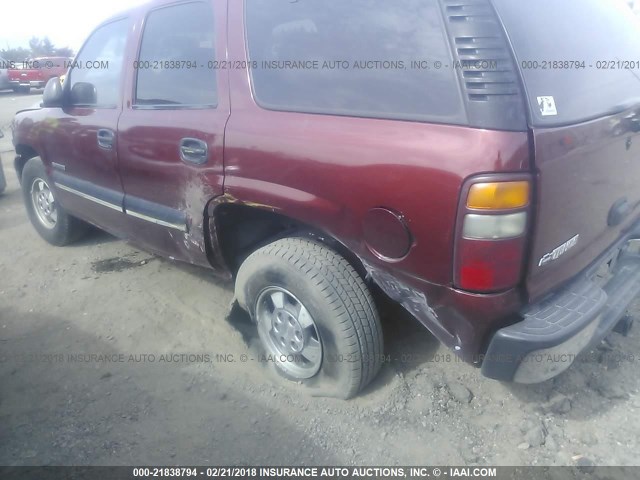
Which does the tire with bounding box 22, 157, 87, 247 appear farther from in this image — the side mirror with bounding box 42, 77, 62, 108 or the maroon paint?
the maroon paint

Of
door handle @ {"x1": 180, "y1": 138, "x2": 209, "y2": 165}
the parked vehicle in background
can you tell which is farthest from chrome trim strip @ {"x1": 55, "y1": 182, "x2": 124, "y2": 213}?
the parked vehicle in background

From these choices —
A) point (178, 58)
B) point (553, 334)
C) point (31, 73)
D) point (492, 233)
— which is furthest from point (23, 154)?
point (31, 73)

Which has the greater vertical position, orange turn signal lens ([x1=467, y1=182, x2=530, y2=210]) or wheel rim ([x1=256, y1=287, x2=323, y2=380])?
orange turn signal lens ([x1=467, y1=182, x2=530, y2=210])

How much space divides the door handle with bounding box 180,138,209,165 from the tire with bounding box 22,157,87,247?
2113mm

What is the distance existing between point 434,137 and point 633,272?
1.48 meters

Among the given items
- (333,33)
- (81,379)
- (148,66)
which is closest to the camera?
(333,33)

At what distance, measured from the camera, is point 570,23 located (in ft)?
6.79

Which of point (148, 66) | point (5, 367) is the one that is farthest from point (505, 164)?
point (5, 367)

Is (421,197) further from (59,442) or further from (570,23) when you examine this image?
(59,442)

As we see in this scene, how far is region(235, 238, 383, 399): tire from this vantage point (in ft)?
7.36

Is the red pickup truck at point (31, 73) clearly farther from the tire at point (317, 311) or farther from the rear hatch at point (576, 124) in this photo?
the rear hatch at point (576, 124)

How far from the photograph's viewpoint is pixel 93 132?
325cm

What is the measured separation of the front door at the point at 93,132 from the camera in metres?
3.17

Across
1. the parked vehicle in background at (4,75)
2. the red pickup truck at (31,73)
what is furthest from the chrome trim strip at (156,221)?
the parked vehicle in background at (4,75)
